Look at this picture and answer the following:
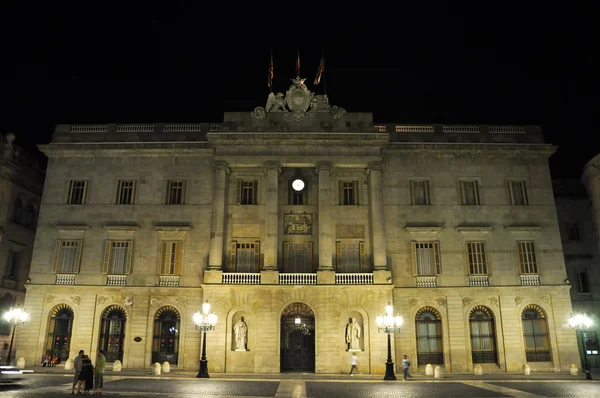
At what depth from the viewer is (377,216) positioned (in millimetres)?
35875

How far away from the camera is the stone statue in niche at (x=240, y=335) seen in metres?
33.4

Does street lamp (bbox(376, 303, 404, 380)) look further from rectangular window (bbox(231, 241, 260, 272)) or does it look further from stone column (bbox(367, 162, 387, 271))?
rectangular window (bbox(231, 241, 260, 272))

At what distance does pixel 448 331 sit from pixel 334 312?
883 cm

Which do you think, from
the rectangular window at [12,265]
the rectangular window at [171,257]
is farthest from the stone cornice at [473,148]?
the rectangular window at [12,265]

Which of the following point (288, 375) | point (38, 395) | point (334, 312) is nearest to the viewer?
point (38, 395)

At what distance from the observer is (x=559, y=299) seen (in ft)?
116

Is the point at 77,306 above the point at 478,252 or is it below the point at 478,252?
below

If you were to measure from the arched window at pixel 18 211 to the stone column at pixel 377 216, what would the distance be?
30.4 meters

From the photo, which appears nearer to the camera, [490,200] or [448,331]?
[448,331]

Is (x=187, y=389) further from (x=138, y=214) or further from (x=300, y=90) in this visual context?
(x=300, y=90)

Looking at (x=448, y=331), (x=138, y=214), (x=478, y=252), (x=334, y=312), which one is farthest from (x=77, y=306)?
(x=478, y=252)

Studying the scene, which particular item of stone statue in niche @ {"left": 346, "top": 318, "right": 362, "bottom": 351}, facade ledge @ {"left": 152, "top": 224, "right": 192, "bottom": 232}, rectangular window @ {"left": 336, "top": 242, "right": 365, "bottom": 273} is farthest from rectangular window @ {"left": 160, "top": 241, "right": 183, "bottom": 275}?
stone statue in niche @ {"left": 346, "top": 318, "right": 362, "bottom": 351}

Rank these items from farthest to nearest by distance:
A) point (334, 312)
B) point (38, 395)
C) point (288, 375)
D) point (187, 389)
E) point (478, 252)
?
point (478, 252) → point (334, 312) → point (288, 375) → point (187, 389) → point (38, 395)

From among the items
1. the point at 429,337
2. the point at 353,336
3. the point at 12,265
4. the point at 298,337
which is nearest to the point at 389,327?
the point at 353,336
